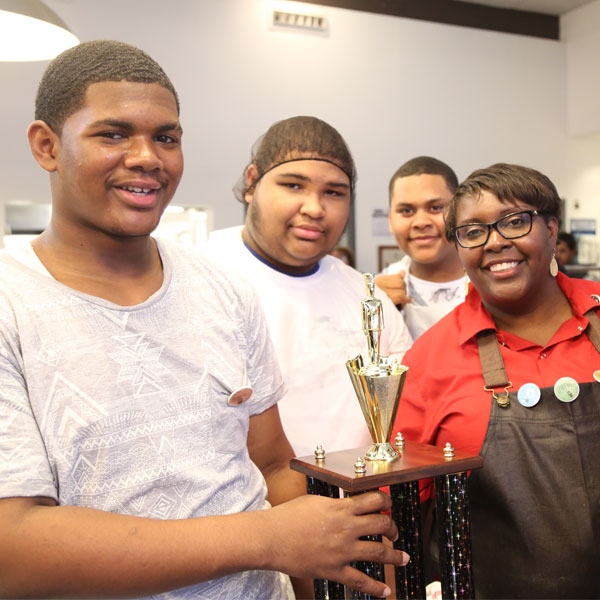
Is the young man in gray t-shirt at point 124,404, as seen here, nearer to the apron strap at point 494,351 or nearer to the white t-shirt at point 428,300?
the apron strap at point 494,351

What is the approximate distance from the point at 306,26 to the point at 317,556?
612 centimetres

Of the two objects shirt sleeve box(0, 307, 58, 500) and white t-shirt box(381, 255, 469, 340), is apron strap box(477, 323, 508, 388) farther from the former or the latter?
shirt sleeve box(0, 307, 58, 500)

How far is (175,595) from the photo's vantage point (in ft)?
3.59

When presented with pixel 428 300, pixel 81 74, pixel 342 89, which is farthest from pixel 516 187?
pixel 342 89

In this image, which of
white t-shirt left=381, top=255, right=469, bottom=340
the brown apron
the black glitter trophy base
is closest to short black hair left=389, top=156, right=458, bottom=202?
white t-shirt left=381, top=255, right=469, bottom=340

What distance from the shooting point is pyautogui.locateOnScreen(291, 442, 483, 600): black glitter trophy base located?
1.23 meters

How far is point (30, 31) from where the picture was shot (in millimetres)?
2518

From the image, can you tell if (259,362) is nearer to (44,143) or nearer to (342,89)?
(44,143)

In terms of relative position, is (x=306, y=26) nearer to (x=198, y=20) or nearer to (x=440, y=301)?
(x=198, y=20)

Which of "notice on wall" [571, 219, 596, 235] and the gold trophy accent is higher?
"notice on wall" [571, 219, 596, 235]

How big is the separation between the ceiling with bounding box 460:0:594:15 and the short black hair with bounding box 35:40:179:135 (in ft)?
22.6

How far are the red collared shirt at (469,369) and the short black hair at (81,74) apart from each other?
3.43ft

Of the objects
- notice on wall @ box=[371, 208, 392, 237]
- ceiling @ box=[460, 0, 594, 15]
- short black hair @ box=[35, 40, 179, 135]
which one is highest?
ceiling @ box=[460, 0, 594, 15]

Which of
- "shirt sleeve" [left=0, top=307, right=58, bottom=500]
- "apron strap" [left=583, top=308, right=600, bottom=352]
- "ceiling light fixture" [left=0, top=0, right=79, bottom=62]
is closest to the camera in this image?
"shirt sleeve" [left=0, top=307, right=58, bottom=500]
